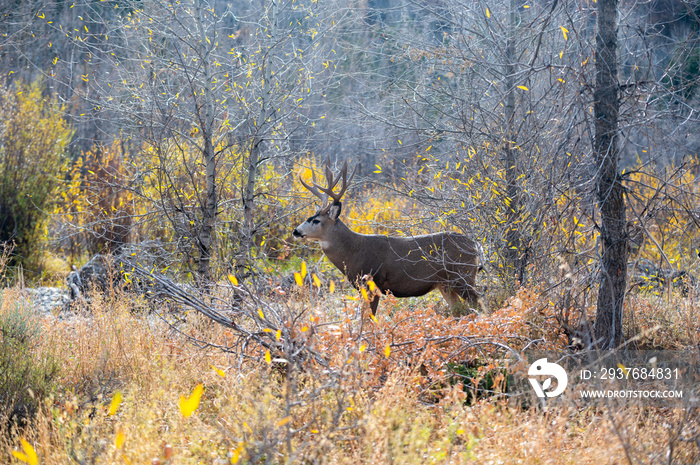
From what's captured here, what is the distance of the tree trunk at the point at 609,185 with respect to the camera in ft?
15.0

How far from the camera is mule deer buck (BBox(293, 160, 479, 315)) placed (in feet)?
23.5

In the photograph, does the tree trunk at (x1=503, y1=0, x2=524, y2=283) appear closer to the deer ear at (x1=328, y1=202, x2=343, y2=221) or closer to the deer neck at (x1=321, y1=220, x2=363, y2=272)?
the deer neck at (x1=321, y1=220, x2=363, y2=272)

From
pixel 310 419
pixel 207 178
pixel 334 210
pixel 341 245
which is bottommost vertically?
pixel 310 419

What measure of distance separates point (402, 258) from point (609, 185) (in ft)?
9.83

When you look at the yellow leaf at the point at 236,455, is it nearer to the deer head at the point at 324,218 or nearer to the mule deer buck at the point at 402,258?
the mule deer buck at the point at 402,258

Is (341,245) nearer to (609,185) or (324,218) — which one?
(324,218)

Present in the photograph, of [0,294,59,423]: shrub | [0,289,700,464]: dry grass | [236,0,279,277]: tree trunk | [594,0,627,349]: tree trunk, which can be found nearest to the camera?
[0,289,700,464]: dry grass

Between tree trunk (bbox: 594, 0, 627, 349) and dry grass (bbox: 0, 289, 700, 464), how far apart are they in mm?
675

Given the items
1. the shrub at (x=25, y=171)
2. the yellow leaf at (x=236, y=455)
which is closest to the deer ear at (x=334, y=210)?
the yellow leaf at (x=236, y=455)

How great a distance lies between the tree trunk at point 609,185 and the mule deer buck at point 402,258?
84.8 inches

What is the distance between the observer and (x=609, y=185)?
4.69 m

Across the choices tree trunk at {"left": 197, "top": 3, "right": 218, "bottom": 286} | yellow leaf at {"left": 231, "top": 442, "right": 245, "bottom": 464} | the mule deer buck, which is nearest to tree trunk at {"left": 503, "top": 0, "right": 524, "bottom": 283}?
the mule deer buck

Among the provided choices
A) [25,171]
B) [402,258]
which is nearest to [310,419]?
[402,258]

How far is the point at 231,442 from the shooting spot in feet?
10.5
